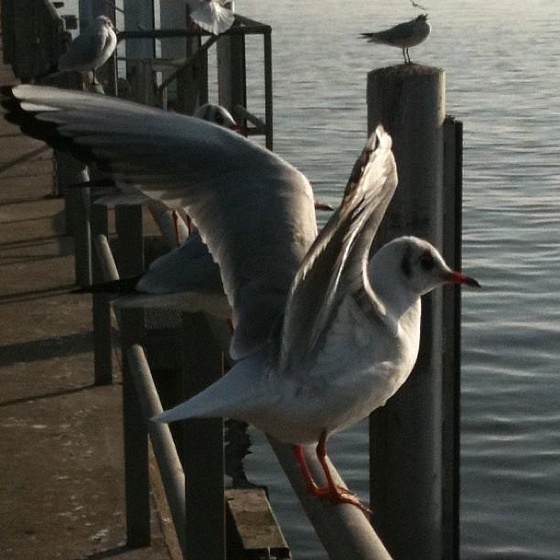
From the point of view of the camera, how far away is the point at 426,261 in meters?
3.28

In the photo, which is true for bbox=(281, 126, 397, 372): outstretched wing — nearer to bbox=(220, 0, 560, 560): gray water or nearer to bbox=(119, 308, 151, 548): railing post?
bbox=(119, 308, 151, 548): railing post

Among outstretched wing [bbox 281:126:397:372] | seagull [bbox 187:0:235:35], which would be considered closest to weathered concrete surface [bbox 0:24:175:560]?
outstretched wing [bbox 281:126:397:372]

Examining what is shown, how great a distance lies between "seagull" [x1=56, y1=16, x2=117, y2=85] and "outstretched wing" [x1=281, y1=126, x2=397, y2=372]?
629 centimetres

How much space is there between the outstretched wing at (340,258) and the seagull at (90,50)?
20.6 ft

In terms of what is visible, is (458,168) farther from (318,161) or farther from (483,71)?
(483,71)

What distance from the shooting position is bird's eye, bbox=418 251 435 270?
3.25 m

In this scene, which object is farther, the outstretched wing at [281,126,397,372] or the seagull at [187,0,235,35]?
the seagull at [187,0,235,35]

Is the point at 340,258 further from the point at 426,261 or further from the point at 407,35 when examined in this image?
the point at 407,35

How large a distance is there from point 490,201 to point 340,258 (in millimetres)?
9992

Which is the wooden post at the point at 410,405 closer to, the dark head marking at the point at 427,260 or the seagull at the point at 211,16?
the dark head marking at the point at 427,260

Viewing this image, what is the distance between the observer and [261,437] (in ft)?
27.8

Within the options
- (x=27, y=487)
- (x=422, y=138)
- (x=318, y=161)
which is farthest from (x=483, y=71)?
(x=422, y=138)

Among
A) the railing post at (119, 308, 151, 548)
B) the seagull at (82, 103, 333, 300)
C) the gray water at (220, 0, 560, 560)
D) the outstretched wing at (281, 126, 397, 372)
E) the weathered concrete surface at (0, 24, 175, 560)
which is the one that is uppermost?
the outstretched wing at (281, 126, 397, 372)

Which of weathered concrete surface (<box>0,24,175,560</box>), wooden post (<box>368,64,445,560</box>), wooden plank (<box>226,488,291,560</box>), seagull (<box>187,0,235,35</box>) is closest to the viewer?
wooden post (<box>368,64,445,560</box>)
